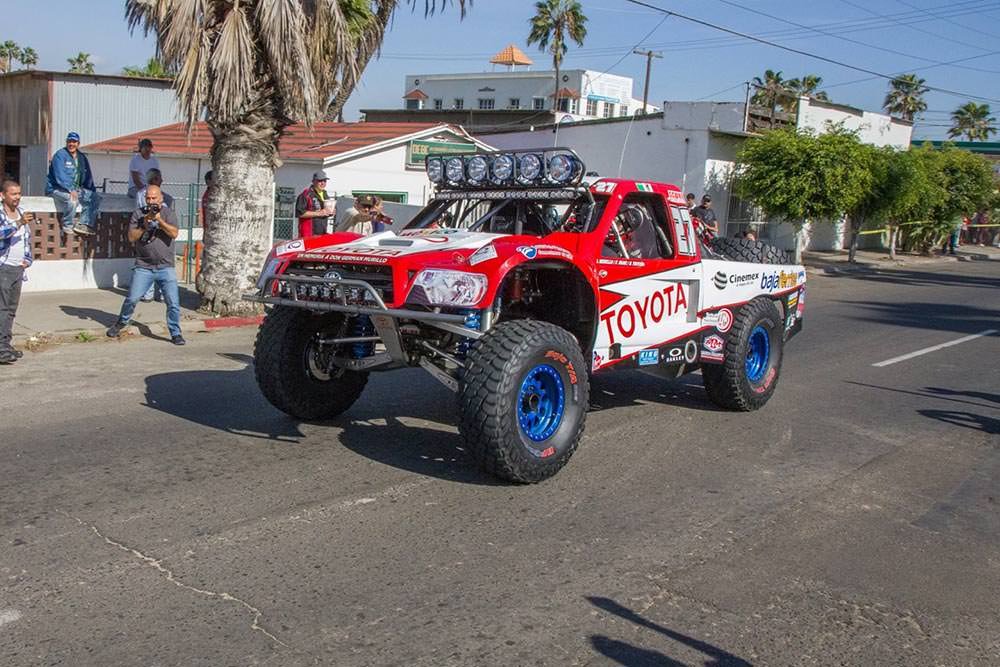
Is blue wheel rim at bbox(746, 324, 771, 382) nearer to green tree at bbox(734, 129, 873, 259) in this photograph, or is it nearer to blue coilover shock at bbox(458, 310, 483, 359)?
blue coilover shock at bbox(458, 310, 483, 359)

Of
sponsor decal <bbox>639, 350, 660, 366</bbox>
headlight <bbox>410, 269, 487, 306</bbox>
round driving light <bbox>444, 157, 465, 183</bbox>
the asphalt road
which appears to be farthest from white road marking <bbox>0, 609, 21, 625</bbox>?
sponsor decal <bbox>639, 350, 660, 366</bbox>

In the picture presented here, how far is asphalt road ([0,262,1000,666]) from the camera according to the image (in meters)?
4.38

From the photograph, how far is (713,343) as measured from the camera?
8.58 metres

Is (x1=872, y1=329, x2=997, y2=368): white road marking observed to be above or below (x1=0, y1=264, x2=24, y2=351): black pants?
below

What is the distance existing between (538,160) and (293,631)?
4158 mm

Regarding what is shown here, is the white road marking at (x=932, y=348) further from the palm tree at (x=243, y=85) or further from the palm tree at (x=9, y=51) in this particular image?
the palm tree at (x=9, y=51)

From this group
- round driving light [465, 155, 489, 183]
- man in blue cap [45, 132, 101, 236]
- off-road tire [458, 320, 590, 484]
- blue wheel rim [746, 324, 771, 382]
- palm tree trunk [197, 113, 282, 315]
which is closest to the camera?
off-road tire [458, 320, 590, 484]

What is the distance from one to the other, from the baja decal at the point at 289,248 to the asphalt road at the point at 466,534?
1.39 m

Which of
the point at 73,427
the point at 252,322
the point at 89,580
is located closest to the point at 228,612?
the point at 89,580

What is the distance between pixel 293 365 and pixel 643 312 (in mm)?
2706

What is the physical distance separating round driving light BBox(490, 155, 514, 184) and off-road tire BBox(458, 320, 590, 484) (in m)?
1.53

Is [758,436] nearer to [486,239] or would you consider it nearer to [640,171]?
[486,239]

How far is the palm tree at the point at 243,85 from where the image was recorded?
12.3m

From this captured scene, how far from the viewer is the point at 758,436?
27.3 ft
